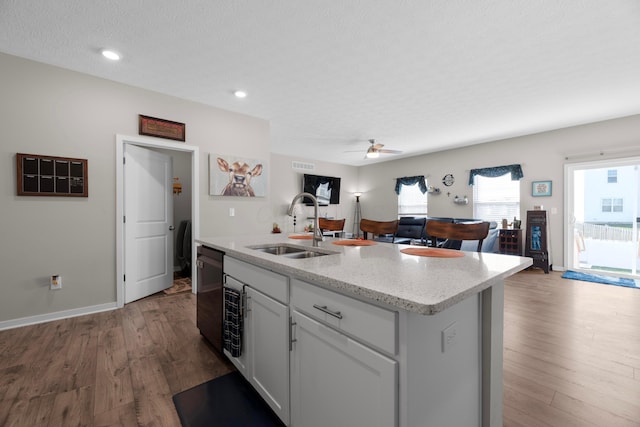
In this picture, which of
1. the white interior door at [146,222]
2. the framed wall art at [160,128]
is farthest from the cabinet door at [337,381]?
the framed wall art at [160,128]

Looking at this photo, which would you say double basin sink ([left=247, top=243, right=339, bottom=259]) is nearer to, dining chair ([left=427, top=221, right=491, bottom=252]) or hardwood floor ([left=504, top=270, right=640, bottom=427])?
dining chair ([left=427, top=221, right=491, bottom=252])

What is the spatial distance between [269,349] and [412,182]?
629 centimetres

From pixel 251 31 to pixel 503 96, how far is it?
308cm

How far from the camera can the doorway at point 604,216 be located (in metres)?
4.20

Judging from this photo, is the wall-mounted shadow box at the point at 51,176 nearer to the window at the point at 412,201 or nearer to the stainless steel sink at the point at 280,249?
the stainless steel sink at the point at 280,249

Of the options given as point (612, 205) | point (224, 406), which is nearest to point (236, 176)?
point (224, 406)

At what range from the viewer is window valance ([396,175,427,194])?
6.65 meters

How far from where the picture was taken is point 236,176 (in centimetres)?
387

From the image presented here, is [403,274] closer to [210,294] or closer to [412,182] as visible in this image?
[210,294]

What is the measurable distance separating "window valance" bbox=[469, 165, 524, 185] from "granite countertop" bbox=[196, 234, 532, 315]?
15.6 ft

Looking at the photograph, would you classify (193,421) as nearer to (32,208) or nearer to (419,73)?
(32,208)

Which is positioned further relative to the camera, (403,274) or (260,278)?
(260,278)

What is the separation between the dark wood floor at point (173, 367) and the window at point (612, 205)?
2.13m

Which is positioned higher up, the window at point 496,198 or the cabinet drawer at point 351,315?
the window at point 496,198
